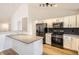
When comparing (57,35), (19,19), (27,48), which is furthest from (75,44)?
(19,19)

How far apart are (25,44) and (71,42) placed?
698mm

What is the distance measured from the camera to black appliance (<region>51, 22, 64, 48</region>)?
6.75 ft

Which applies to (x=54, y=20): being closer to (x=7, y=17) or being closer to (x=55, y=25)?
(x=55, y=25)

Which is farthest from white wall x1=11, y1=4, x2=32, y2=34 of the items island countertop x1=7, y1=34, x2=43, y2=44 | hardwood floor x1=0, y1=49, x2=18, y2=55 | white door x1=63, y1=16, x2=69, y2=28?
white door x1=63, y1=16, x2=69, y2=28

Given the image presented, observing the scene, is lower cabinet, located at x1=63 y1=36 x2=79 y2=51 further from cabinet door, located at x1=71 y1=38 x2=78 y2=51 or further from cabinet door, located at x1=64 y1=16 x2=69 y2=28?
cabinet door, located at x1=64 y1=16 x2=69 y2=28

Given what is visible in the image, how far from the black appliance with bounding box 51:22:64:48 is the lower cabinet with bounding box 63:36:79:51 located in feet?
0.23

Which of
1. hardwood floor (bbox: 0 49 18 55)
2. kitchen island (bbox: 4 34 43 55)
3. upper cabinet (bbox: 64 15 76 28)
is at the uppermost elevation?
upper cabinet (bbox: 64 15 76 28)

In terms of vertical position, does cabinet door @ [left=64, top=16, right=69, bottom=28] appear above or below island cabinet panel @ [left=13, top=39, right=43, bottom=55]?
above

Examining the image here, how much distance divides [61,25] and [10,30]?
2.59ft

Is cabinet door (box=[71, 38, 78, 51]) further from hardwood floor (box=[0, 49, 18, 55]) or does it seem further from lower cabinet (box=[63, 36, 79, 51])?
hardwood floor (box=[0, 49, 18, 55])

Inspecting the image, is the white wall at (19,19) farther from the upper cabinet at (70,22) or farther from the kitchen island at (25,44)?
the upper cabinet at (70,22)

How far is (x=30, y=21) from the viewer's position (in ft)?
6.85

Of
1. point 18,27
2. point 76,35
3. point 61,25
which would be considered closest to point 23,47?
point 18,27

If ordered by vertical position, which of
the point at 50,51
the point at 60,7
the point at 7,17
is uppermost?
the point at 60,7
